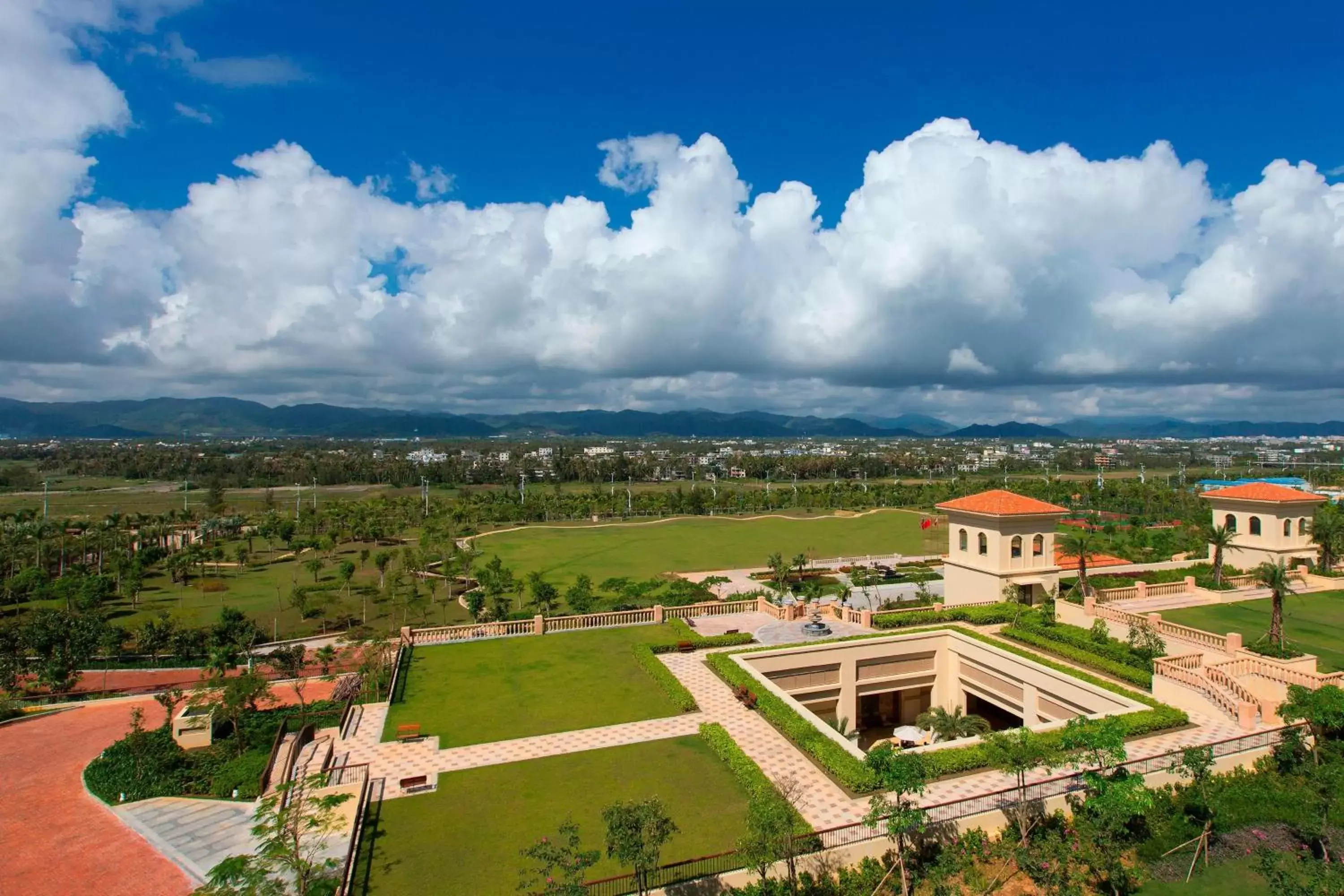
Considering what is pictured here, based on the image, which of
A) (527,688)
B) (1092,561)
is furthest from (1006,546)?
(527,688)

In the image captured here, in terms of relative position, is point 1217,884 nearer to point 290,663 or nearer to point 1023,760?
point 1023,760

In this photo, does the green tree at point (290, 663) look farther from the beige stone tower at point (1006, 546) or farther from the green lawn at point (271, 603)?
the beige stone tower at point (1006, 546)

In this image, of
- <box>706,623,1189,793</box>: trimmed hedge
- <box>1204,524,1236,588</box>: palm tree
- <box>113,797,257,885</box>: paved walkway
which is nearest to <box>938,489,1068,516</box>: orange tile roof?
<box>706,623,1189,793</box>: trimmed hedge

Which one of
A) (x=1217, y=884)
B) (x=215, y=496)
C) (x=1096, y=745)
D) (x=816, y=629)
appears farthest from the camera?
(x=215, y=496)

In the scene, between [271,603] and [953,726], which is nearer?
[953,726]

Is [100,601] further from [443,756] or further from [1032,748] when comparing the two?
[1032,748]

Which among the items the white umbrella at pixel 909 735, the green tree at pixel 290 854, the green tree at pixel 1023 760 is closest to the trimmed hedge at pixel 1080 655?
the white umbrella at pixel 909 735
